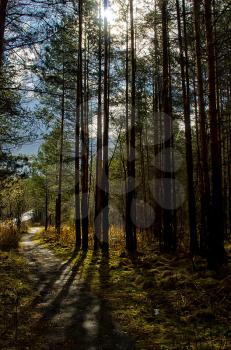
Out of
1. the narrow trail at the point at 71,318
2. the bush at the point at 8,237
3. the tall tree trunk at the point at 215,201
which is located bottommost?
the narrow trail at the point at 71,318

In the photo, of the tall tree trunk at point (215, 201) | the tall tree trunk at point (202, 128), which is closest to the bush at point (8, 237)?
the tall tree trunk at point (202, 128)

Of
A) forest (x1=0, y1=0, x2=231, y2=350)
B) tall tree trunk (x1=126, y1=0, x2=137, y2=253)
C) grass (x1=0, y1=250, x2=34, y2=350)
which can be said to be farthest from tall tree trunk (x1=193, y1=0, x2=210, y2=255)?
grass (x1=0, y1=250, x2=34, y2=350)

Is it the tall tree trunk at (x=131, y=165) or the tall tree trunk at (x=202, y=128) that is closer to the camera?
the tall tree trunk at (x=202, y=128)

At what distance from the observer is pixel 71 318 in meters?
7.11

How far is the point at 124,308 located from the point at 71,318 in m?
1.18

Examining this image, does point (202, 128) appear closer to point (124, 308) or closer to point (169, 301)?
point (169, 301)

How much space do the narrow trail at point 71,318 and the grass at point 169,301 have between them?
23cm

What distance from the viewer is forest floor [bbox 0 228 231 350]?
5848 mm

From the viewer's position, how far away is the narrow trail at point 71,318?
18.9ft

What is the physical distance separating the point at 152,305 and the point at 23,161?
10.0 meters

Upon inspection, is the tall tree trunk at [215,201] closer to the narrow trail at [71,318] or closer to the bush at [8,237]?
the narrow trail at [71,318]

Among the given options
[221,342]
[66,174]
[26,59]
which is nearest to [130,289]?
[221,342]

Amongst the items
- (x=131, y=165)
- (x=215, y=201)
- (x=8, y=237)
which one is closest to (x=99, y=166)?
(x=131, y=165)

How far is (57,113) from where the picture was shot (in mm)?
28578
